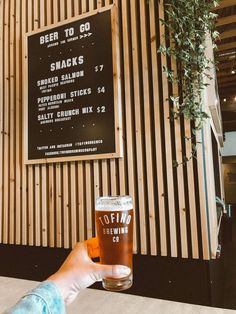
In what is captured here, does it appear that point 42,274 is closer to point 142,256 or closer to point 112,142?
point 142,256

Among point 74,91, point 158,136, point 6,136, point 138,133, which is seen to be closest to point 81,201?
point 138,133

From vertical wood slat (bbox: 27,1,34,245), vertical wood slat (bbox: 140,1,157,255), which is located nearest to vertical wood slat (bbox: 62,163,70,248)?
vertical wood slat (bbox: 27,1,34,245)

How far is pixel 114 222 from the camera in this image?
1.08 m

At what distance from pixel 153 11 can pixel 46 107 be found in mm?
1412

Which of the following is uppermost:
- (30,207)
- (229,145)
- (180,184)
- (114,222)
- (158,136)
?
(229,145)

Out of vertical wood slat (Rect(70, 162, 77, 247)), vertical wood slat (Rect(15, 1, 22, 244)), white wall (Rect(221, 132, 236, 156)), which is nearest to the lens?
vertical wood slat (Rect(70, 162, 77, 247))

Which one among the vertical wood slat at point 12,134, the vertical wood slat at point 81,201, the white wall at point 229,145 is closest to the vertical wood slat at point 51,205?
the vertical wood slat at point 81,201

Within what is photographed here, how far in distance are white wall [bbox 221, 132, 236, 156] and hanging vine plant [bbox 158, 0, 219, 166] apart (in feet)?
38.4

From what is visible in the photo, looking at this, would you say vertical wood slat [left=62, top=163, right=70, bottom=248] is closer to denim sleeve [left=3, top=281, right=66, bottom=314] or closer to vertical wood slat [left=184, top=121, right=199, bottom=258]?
vertical wood slat [left=184, top=121, right=199, bottom=258]

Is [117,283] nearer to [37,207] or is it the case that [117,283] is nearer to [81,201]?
[81,201]

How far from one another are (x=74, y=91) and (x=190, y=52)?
3.86ft

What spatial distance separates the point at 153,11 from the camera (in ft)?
8.90

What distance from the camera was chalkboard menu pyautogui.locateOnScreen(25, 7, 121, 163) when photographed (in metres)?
2.81

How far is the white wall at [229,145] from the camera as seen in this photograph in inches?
530
